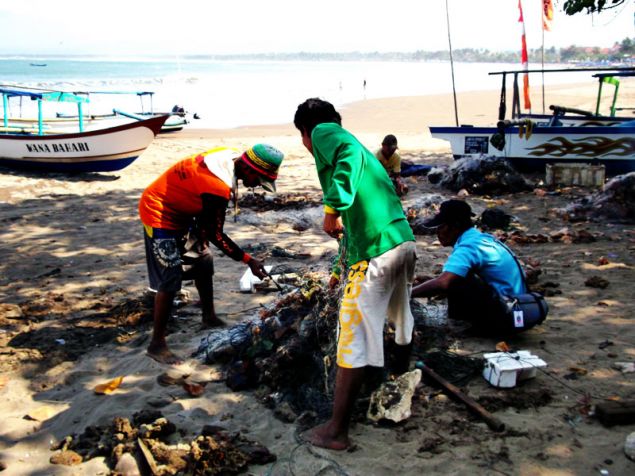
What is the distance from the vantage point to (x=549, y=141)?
418 inches

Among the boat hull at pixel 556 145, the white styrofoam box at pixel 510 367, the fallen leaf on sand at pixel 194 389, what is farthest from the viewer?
the boat hull at pixel 556 145

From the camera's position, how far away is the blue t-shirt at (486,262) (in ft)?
13.3

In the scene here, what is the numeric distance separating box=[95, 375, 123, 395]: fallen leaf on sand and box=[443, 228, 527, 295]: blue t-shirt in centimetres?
235

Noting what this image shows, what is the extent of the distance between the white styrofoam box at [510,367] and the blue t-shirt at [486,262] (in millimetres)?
575

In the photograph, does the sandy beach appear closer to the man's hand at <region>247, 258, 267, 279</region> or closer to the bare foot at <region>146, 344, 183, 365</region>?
the bare foot at <region>146, 344, 183, 365</region>

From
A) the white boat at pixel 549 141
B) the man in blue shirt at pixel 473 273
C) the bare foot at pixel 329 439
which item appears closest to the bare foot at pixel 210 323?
the man in blue shirt at pixel 473 273

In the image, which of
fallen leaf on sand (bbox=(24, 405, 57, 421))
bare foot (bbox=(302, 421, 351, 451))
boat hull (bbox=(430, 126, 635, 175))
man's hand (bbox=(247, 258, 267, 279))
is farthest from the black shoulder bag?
boat hull (bbox=(430, 126, 635, 175))

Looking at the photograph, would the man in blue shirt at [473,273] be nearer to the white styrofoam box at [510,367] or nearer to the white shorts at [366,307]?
the white styrofoam box at [510,367]

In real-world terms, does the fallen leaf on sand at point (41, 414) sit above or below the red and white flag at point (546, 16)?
below

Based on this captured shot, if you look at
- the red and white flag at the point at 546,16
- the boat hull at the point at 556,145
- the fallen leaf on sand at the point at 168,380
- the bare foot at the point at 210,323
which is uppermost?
the red and white flag at the point at 546,16

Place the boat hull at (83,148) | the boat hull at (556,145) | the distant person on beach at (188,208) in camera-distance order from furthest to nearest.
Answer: the boat hull at (83,148), the boat hull at (556,145), the distant person on beach at (188,208)

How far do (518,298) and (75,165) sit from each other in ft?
33.8

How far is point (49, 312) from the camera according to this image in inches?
205

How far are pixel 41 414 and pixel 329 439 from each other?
185 cm
